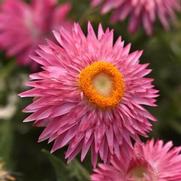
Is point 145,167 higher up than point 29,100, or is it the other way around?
point 29,100

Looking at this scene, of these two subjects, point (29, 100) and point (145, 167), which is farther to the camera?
point (29, 100)

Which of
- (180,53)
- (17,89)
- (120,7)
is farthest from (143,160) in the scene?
(17,89)

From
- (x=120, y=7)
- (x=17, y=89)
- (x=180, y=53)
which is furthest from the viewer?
(x=17, y=89)

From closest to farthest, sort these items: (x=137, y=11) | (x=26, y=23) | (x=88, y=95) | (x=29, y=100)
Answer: (x=88, y=95) < (x=137, y=11) < (x=29, y=100) < (x=26, y=23)

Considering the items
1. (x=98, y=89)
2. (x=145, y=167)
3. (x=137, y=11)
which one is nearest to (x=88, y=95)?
(x=98, y=89)

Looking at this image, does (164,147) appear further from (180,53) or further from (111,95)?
(180,53)

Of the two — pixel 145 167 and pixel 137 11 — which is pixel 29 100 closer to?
pixel 137 11
